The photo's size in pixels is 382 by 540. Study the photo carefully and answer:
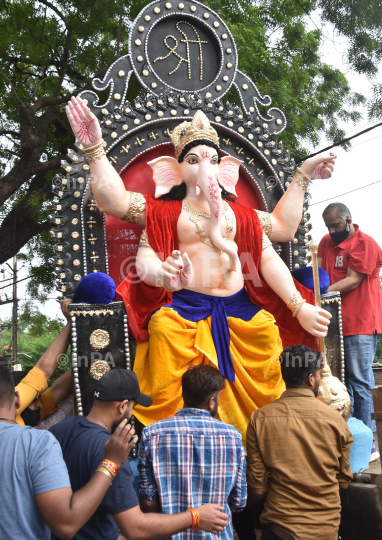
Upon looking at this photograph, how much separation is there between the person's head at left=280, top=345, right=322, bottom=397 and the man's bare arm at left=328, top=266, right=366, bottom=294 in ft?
6.66

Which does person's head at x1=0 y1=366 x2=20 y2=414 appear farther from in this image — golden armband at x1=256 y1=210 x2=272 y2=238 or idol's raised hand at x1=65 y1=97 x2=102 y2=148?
golden armband at x1=256 y1=210 x2=272 y2=238

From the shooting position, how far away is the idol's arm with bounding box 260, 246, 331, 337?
4.09m

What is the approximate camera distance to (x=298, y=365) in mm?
2828

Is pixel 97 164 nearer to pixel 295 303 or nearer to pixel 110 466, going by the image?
pixel 295 303

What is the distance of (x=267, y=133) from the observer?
17.0ft

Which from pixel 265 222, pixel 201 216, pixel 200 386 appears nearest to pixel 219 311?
pixel 201 216

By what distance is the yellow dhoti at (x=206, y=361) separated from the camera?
12.2ft

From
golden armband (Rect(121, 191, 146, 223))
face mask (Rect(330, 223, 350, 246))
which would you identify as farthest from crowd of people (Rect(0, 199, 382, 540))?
face mask (Rect(330, 223, 350, 246))

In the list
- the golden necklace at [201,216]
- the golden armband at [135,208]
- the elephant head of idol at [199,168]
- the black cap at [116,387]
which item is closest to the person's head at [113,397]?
the black cap at [116,387]

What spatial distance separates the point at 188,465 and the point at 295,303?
6.97 feet

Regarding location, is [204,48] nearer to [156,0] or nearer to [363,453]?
[156,0]

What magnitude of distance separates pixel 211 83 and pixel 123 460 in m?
3.84

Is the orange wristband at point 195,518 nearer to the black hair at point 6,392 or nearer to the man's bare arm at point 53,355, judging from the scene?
the black hair at point 6,392

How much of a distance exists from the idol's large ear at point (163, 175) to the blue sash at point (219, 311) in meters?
0.90
